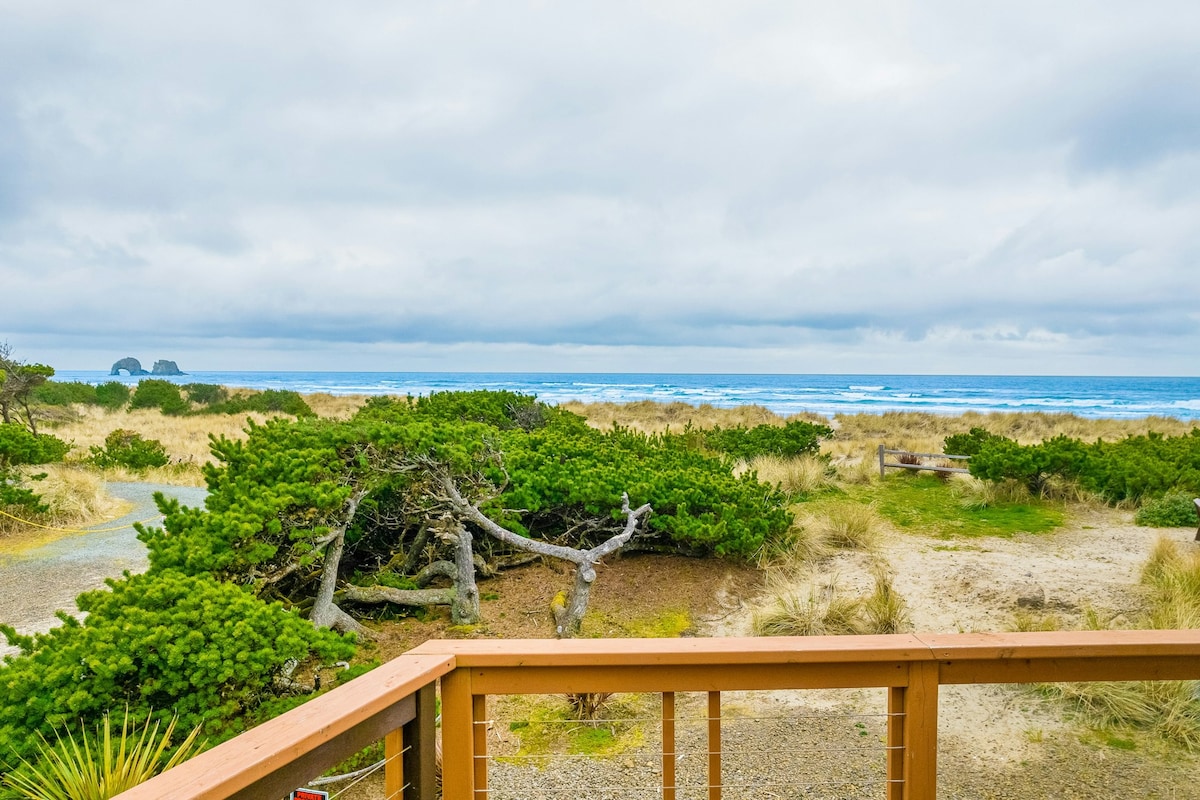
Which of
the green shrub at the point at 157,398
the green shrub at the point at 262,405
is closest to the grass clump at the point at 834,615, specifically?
the green shrub at the point at 262,405

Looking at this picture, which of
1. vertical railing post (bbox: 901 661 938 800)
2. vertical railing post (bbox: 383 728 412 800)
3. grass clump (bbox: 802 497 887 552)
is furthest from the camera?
grass clump (bbox: 802 497 887 552)

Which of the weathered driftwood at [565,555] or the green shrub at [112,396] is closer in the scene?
the weathered driftwood at [565,555]

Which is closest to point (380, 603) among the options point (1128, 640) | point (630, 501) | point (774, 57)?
point (630, 501)

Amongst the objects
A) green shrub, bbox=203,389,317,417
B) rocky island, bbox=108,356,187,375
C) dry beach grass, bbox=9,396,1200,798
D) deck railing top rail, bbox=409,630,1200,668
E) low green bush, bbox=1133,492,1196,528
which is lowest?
dry beach grass, bbox=9,396,1200,798

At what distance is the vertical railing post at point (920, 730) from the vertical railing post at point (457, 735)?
1064mm

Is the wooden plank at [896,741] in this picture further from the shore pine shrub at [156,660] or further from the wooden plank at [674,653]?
the shore pine shrub at [156,660]

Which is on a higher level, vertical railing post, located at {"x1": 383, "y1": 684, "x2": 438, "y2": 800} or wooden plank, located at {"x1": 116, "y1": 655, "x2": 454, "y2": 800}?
wooden plank, located at {"x1": 116, "y1": 655, "x2": 454, "y2": 800}

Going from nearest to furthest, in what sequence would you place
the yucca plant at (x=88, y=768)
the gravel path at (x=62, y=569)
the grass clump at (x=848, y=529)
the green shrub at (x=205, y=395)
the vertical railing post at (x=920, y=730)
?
the vertical railing post at (x=920, y=730)
the yucca plant at (x=88, y=768)
the gravel path at (x=62, y=569)
the grass clump at (x=848, y=529)
the green shrub at (x=205, y=395)

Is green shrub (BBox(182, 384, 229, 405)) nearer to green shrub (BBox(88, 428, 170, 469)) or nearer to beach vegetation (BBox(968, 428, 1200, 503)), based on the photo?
green shrub (BBox(88, 428, 170, 469))

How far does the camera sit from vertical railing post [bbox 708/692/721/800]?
155 centimetres

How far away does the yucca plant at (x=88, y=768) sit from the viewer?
8.96 feet

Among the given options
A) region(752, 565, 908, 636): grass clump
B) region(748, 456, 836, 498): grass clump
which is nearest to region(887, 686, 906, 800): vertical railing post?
region(752, 565, 908, 636): grass clump

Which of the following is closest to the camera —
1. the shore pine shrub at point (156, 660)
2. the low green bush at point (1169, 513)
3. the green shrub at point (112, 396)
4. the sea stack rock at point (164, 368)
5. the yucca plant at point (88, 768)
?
the yucca plant at point (88, 768)

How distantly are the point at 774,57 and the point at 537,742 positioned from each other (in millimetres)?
11637
